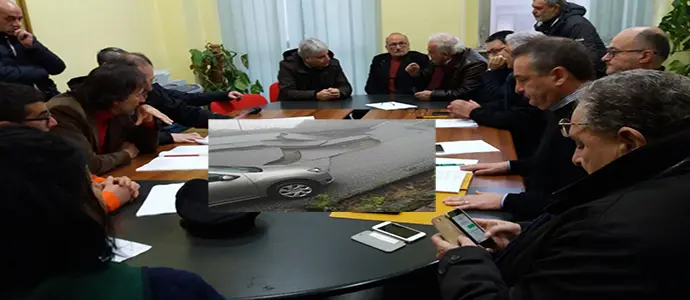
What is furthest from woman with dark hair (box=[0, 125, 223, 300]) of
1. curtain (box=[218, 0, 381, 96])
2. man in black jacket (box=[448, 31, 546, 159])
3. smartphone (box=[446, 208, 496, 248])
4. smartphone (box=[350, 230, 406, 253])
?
curtain (box=[218, 0, 381, 96])

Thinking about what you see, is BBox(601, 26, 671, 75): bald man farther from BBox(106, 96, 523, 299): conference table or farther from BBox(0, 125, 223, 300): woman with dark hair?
BBox(0, 125, 223, 300): woman with dark hair

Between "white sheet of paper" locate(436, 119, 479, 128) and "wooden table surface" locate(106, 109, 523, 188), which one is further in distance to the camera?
"white sheet of paper" locate(436, 119, 479, 128)

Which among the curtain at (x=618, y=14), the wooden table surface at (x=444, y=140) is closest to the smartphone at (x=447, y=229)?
the wooden table surface at (x=444, y=140)

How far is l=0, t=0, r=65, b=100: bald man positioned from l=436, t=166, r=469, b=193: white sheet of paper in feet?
8.45

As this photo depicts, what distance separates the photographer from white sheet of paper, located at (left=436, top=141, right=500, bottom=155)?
226 centimetres

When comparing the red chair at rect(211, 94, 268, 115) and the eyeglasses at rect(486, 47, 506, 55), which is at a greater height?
the eyeglasses at rect(486, 47, 506, 55)

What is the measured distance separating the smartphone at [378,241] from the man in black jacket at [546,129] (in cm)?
34

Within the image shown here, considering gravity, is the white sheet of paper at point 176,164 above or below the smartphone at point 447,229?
below

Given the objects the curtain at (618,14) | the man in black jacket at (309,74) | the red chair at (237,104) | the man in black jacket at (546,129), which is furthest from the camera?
the curtain at (618,14)

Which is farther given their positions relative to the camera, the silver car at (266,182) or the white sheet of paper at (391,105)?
the white sheet of paper at (391,105)

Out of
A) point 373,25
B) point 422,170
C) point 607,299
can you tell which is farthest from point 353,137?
point 373,25

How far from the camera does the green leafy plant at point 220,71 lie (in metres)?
5.46

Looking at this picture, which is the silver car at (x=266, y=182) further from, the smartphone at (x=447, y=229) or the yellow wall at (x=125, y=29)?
the yellow wall at (x=125, y=29)

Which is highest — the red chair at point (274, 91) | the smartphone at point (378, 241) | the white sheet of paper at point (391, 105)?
the smartphone at point (378, 241)
